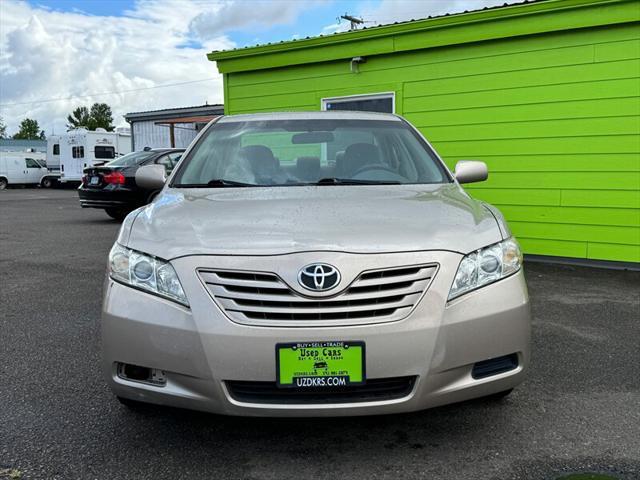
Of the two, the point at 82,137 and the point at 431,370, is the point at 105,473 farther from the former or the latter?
the point at 82,137

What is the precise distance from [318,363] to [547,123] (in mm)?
5734

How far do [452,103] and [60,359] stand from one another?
223 inches

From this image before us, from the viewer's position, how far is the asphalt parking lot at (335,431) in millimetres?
2416

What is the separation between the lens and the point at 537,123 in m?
6.95

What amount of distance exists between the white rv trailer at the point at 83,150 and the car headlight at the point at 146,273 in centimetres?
2320

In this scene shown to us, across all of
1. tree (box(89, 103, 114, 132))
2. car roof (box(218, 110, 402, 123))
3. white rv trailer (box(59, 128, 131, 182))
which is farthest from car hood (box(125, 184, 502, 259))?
tree (box(89, 103, 114, 132))

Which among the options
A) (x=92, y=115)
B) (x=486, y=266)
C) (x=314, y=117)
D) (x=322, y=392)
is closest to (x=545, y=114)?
(x=314, y=117)

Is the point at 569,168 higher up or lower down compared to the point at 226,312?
higher up

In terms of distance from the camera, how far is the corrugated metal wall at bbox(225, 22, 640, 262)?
6453 millimetres

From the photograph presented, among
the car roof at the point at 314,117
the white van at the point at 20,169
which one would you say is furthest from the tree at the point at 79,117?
the car roof at the point at 314,117

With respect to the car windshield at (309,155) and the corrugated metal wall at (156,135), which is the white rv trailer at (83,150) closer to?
the corrugated metal wall at (156,135)

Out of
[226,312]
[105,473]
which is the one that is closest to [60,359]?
[105,473]

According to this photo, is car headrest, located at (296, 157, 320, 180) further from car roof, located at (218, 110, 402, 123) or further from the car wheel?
the car wheel

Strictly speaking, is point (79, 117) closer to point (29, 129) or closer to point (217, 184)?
point (29, 129)
